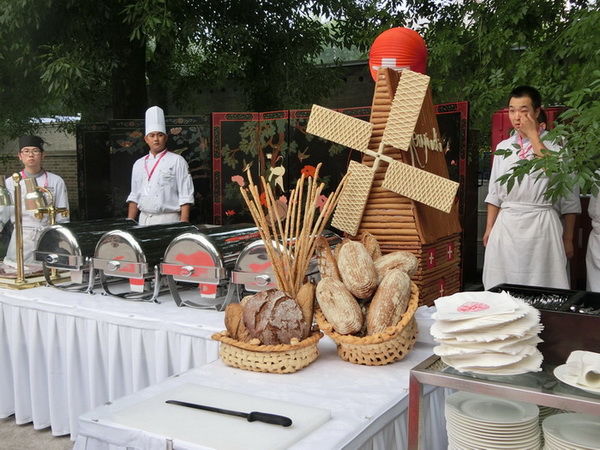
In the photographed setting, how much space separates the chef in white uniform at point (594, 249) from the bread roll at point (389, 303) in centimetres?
183

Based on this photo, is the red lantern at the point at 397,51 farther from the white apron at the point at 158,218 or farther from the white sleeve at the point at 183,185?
the white apron at the point at 158,218

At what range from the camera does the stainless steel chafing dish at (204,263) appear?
269 cm

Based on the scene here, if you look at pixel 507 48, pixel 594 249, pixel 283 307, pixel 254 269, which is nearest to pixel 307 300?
pixel 283 307

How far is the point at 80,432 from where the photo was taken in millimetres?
1554

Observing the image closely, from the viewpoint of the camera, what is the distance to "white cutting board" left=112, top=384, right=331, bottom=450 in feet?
4.53

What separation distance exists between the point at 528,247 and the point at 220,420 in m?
2.36

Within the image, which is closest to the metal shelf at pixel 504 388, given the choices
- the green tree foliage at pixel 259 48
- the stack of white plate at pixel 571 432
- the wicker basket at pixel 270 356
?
the stack of white plate at pixel 571 432

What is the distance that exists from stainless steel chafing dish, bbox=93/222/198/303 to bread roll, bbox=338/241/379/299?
1155 millimetres

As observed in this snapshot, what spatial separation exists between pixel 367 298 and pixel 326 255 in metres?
0.23

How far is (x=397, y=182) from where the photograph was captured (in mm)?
2637

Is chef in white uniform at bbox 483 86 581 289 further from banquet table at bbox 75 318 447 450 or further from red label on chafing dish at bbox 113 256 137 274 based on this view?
red label on chafing dish at bbox 113 256 137 274

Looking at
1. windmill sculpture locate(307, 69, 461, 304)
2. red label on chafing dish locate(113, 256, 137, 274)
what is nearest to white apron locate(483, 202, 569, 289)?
windmill sculpture locate(307, 69, 461, 304)

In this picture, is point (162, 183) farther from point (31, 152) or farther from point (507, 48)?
point (507, 48)

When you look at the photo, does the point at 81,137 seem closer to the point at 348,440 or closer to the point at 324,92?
the point at 324,92
